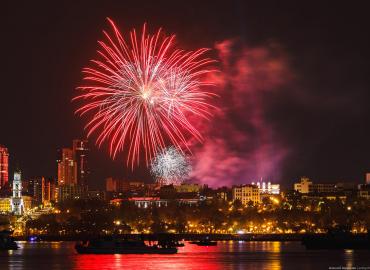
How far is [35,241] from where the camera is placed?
153 metres

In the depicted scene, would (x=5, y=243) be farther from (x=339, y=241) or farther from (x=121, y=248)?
(x=339, y=241)

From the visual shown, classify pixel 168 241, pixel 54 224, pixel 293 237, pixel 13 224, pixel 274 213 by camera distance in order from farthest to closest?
pixel 13 224
pixel 54 224
pixel 274 213
pixel 293 237
pixel 168 241

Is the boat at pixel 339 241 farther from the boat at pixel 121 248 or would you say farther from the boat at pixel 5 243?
the boat at pixel 5 243

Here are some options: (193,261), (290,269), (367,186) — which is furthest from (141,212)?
(290,269)

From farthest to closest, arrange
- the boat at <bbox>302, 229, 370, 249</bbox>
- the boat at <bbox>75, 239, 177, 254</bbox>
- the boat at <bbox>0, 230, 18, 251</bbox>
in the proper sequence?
the boat at <bbox>0, 230, 18, 251</bbox>, the boat at <bbox>302, 229, 370, 249</bbox>, the boat at <bbox>75, 239, 177, 254</bbox>

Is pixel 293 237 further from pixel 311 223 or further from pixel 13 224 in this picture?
pixel 13 224

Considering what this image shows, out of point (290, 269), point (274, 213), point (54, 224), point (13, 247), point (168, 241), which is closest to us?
point (290, 269)

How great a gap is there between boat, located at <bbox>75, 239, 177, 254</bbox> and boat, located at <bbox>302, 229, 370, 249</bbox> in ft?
53.7

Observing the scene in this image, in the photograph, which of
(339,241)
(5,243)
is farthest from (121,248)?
(339,241)

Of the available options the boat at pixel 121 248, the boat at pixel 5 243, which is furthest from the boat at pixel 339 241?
the boat at pixel 5 243

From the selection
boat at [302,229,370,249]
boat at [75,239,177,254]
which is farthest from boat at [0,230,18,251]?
boat at [302,229,370,249]

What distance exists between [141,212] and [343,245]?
6373cm

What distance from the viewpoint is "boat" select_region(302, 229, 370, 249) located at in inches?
3792

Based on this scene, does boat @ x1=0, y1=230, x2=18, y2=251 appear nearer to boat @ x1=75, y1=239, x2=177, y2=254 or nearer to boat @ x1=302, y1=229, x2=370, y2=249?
boat @ x1=75, y1=239, x2=177, y2=254
